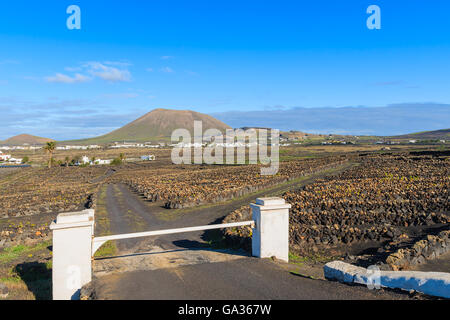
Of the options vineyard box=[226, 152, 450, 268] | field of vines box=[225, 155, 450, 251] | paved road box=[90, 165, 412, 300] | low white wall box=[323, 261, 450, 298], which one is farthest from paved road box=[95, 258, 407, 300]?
field of vines box=[225, 155, 450, 251]

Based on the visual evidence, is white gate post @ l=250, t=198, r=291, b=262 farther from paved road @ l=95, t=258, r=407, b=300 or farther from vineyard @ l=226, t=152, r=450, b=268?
vineyard @ l=226, t=152, r=450, b=268

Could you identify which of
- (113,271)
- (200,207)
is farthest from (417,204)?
(113,271)

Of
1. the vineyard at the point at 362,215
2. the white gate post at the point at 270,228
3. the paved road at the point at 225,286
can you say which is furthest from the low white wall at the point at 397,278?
the vineyard at the point at 362,215

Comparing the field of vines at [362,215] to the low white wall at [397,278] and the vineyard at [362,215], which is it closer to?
the vineyard at [362,215]

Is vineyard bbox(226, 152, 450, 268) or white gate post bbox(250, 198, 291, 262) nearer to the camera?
white gate post bbox(250, 198, 291, 262)

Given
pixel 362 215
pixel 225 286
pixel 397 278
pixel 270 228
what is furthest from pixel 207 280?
pixel 362 215

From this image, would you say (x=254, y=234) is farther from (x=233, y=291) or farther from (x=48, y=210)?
(x=48, y=210)
